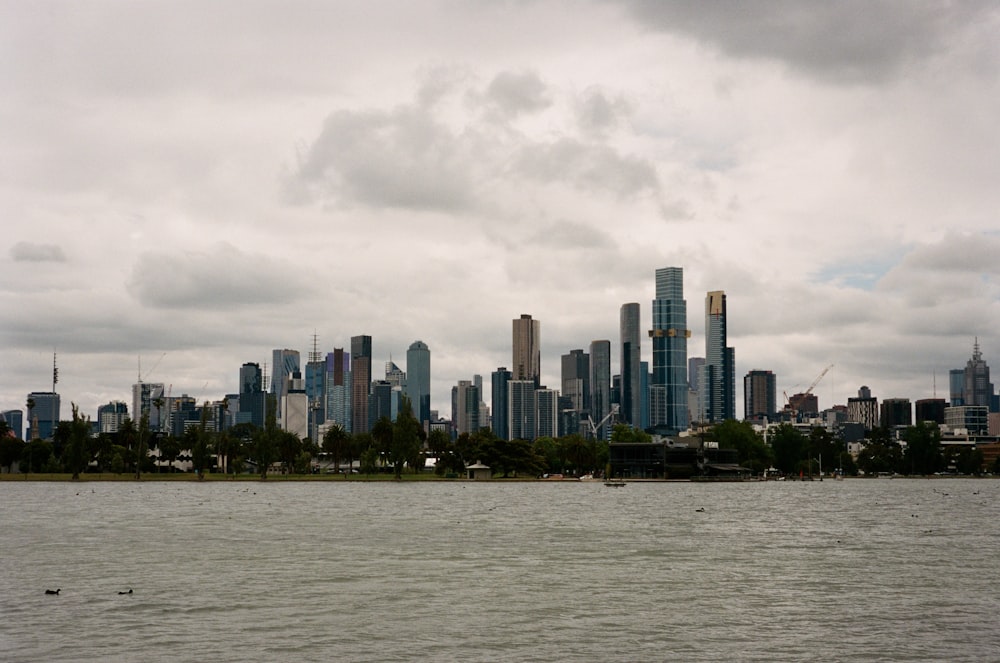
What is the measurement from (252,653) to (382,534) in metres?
55.2

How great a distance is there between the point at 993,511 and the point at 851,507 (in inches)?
773

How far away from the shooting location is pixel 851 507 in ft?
534

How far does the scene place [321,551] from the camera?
79562 mm

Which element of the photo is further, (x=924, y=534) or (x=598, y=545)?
(x=924, y=534)

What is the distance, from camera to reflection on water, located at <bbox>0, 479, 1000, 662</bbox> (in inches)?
1671

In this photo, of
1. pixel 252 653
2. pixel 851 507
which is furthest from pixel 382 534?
pixel 851 507

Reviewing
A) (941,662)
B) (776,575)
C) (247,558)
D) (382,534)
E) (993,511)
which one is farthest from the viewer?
(993,511)

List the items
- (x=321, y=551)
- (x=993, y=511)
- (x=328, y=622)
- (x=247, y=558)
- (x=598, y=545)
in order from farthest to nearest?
(x=993, y=511), (x=598, y=545), (x=321, y=551), (x=247, y=558), (x=328, y=622)

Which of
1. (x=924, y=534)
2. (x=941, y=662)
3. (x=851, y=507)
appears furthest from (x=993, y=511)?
(x=941, y=662)

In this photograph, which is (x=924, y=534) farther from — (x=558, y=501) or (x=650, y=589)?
(x=558, y=501)

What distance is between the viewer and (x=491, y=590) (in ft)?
190

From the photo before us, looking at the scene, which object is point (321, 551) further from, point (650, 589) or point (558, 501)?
point (558, 501)

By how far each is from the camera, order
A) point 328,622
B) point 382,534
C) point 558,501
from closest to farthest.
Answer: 1. point 328,622
2. point 382,534
3. point 558,501

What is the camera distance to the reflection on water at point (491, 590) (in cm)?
4244
